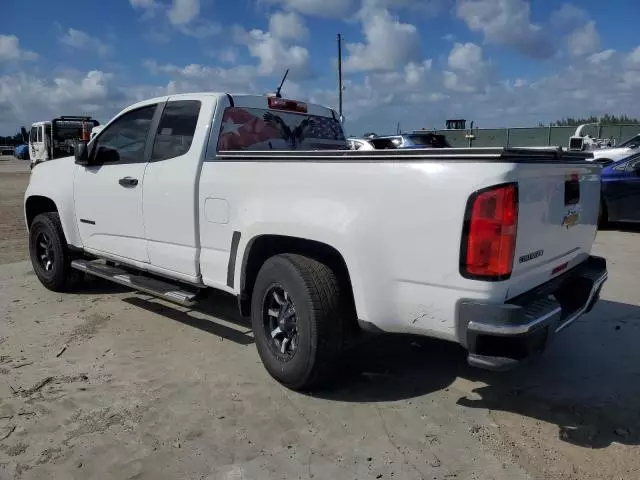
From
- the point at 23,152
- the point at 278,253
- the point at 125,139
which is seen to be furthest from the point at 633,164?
the point at 23,152

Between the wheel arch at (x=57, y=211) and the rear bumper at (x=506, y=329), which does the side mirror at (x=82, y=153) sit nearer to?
the wheel arch at (x=57, y=211)

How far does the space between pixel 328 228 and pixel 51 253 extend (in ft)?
13.9

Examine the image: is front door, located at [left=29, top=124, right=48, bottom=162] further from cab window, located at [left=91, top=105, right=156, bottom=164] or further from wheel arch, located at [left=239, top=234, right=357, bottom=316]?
wheel arch, located at [left=239, top=234, right=357, bottom=316]

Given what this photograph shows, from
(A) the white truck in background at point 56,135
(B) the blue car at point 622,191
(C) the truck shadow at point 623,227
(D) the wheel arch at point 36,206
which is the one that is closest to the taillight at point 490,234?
(D) the wheel arch at point 36,206

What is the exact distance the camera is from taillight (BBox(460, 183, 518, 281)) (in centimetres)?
279

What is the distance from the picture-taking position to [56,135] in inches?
1013

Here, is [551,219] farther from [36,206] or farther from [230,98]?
[36,206]

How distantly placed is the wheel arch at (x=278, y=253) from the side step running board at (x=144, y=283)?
618mm

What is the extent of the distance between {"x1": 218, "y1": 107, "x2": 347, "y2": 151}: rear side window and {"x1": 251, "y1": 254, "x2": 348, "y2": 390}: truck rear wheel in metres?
1.28

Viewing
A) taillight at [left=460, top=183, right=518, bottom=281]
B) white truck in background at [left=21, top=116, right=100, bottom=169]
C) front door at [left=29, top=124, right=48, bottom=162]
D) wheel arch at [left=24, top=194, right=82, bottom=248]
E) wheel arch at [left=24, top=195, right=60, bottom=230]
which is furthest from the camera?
front door at [left=29, top=124, right=48, bottom=162]

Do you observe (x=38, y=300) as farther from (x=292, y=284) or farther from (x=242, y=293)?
(x=292, y=284)

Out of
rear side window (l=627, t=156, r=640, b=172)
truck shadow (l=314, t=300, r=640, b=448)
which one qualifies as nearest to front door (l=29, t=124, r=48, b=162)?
rear side window (l=627, t=156, r=640, b=172)

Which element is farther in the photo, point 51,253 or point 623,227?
point 623,227

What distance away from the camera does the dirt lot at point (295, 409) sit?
2.97m
